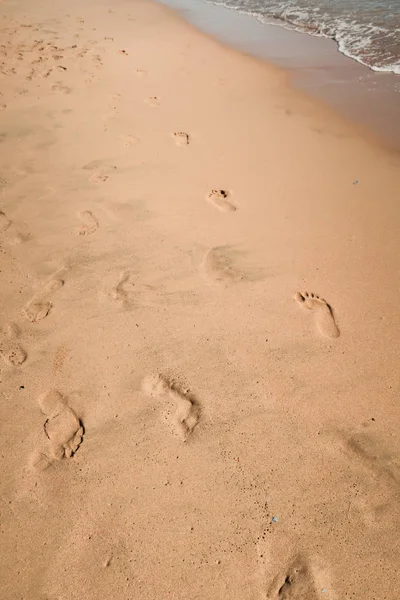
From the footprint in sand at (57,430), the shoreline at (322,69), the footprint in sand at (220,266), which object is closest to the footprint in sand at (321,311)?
the footprint in sand at (220,266)

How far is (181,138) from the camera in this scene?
369 centimetres

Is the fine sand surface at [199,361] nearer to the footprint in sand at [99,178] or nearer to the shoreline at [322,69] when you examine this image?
the footprint in sand at [99,178]

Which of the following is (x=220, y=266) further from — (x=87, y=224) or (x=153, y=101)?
(x=153, y=101)

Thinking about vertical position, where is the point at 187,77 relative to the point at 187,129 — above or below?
above

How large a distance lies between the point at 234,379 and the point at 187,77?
14.4 feet

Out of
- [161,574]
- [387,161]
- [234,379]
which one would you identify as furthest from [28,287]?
[387,161]

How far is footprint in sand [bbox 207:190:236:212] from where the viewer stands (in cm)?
290

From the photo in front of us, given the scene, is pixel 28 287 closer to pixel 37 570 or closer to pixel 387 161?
pixel 37 570

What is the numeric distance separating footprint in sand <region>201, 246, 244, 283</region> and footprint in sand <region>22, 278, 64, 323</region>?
0.94 metres

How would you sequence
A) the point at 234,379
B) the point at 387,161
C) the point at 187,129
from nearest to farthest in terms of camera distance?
the point at 234,379 < the point at 387,161 < the point at 187,129

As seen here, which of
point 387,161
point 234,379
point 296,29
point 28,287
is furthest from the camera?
point 296,29

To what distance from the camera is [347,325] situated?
84.4 inches

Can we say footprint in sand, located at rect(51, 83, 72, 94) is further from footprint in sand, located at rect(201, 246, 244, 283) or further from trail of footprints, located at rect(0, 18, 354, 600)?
footprint in sand, located at rect(201, 246, 244, 283)

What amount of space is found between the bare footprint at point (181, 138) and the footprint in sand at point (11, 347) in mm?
2345
